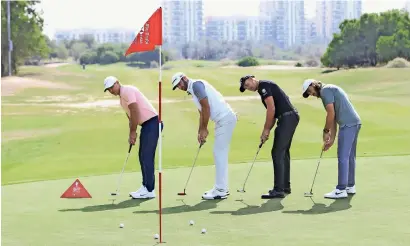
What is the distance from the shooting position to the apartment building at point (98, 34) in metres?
87.4

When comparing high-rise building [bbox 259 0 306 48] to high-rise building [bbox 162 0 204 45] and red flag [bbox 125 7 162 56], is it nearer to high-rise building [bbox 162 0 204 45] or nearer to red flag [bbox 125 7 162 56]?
high-rise building [bbox 162 0 204 45]

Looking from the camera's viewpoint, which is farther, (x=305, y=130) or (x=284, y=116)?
(x=305, y=130)

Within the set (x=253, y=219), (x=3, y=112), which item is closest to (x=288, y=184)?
(x=253, y=219)

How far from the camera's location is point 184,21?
8750 cm

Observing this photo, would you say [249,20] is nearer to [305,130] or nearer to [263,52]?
[263,52]

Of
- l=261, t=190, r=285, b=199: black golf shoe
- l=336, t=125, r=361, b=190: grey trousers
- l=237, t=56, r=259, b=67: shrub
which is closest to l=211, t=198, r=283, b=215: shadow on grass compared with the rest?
l=261, t=190, r=285, b=199: black golf shoe

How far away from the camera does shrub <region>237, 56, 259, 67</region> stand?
194ft

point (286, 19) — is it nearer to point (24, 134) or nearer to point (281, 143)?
point (24, 134)

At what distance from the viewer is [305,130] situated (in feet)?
67.8

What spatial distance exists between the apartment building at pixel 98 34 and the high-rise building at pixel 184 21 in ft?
13.5

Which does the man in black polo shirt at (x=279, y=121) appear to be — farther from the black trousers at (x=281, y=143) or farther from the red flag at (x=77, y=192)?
the red flag at (x=77, y=192)

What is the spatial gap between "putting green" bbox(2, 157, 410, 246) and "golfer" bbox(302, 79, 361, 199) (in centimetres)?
25

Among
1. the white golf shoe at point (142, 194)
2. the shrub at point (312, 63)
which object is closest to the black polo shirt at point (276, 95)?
the white golf shoe at point (142, 194)

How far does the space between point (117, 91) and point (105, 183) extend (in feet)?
7.50
